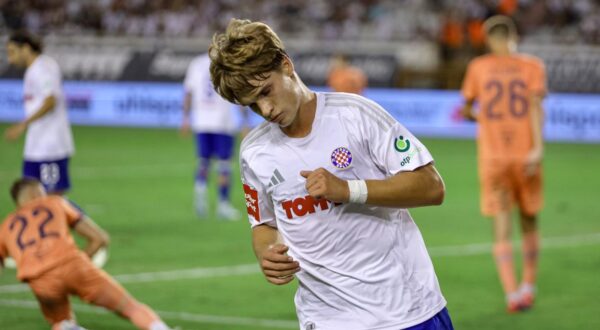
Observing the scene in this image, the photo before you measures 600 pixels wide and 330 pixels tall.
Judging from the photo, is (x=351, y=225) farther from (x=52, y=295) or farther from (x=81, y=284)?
(x=52, y=295)

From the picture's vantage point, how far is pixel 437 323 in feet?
Answer: 13.4

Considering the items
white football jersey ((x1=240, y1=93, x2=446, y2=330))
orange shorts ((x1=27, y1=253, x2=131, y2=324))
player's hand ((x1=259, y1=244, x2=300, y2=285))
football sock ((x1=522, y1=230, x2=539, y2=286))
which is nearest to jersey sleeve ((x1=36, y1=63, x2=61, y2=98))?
orange shorts ((x1=27, y1=253, x2=131, y2=324))

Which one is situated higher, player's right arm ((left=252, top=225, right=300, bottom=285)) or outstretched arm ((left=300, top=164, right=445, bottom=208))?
outstretched arm ((left=300, top=164, right=445, bottom=208))

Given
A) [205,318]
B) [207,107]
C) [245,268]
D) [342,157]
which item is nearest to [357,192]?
[342,157]

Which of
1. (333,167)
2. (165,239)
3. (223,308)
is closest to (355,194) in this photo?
(333,167)

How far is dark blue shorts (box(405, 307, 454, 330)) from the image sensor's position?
402cm

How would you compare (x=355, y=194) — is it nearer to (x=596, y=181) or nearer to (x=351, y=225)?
(x=351, y=225)

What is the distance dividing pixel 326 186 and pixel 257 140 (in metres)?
0.59

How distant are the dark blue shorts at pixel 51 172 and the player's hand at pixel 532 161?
4892 millimetres

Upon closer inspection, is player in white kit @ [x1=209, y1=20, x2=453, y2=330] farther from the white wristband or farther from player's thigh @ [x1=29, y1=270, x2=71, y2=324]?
player's thigh @ [x1=29, y1=270, x2=71, y2=324]

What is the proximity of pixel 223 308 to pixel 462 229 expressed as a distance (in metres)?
4.86

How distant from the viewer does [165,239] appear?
12141mm

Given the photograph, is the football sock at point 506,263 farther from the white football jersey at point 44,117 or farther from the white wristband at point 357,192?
the white wristband at point 357,192

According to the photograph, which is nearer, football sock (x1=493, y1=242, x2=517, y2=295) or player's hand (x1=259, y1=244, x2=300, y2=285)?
player's hand (x1=259, y1=244, x2=300, y2=285)
